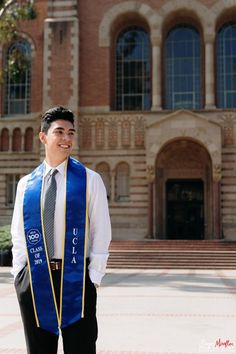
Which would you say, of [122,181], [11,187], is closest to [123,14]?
[122,181]

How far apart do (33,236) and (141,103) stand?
26998mm

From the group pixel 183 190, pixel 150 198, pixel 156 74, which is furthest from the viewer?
pixel 183 190

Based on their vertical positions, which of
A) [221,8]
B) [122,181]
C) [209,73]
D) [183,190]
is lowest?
[183,190]

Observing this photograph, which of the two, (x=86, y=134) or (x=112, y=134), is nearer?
(x=112, y=134)

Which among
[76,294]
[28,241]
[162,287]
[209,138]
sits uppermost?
[209,138]

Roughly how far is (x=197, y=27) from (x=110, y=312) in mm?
24140

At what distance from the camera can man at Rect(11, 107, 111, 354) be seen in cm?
351

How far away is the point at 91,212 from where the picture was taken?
3.72 m

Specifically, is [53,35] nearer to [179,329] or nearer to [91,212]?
[179,329]

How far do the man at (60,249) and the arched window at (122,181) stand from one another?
81.0ft

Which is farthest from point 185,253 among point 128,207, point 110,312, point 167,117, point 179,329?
point 179,329

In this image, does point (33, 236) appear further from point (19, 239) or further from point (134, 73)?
point (134, 73)

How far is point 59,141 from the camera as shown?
151 inches

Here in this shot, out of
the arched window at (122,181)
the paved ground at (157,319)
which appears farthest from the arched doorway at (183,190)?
the paved ground at (157,319)
